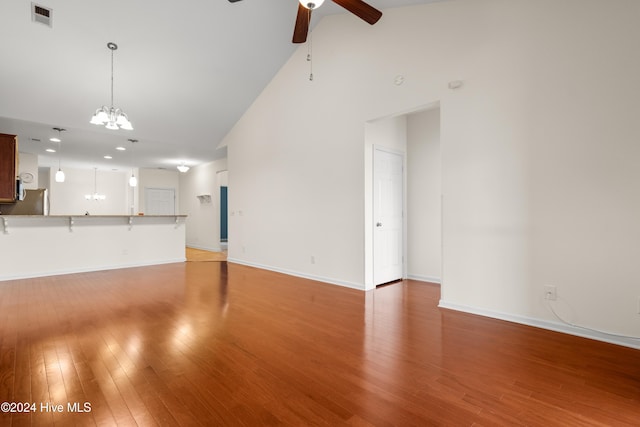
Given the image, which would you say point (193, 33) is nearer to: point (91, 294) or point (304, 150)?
point (304, 150)

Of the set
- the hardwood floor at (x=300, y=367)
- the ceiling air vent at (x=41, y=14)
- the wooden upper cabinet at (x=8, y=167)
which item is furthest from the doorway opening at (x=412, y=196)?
the wooden upper cabinet at (x=8, y=167)

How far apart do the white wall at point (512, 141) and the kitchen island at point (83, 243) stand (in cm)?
426

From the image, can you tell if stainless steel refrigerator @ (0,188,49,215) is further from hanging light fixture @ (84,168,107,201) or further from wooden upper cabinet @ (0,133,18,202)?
hanging light fixture @ (84,168,107,201)

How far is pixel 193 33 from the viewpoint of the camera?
4.57 metres

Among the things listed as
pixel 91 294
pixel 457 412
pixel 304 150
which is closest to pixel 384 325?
pixel 457 412

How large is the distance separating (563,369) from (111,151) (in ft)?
32.4

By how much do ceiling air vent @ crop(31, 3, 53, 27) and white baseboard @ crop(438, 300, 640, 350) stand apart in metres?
6.04

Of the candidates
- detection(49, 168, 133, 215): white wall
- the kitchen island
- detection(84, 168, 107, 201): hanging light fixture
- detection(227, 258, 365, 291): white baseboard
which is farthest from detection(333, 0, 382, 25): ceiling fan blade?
detection(84, 168, 107, 201): hanging light fixture

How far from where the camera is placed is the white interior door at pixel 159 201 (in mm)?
10438

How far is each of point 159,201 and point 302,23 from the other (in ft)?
31.8

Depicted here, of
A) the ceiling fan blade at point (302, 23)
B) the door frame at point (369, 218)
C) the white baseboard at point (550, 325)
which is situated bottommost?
the white baseboard at point (550, 325)

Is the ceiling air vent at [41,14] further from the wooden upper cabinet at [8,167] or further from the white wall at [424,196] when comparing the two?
the white wall at [424,196]

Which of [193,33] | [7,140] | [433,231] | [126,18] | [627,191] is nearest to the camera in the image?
[627,191]

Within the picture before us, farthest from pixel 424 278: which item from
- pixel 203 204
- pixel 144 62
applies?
pixel 203 204
